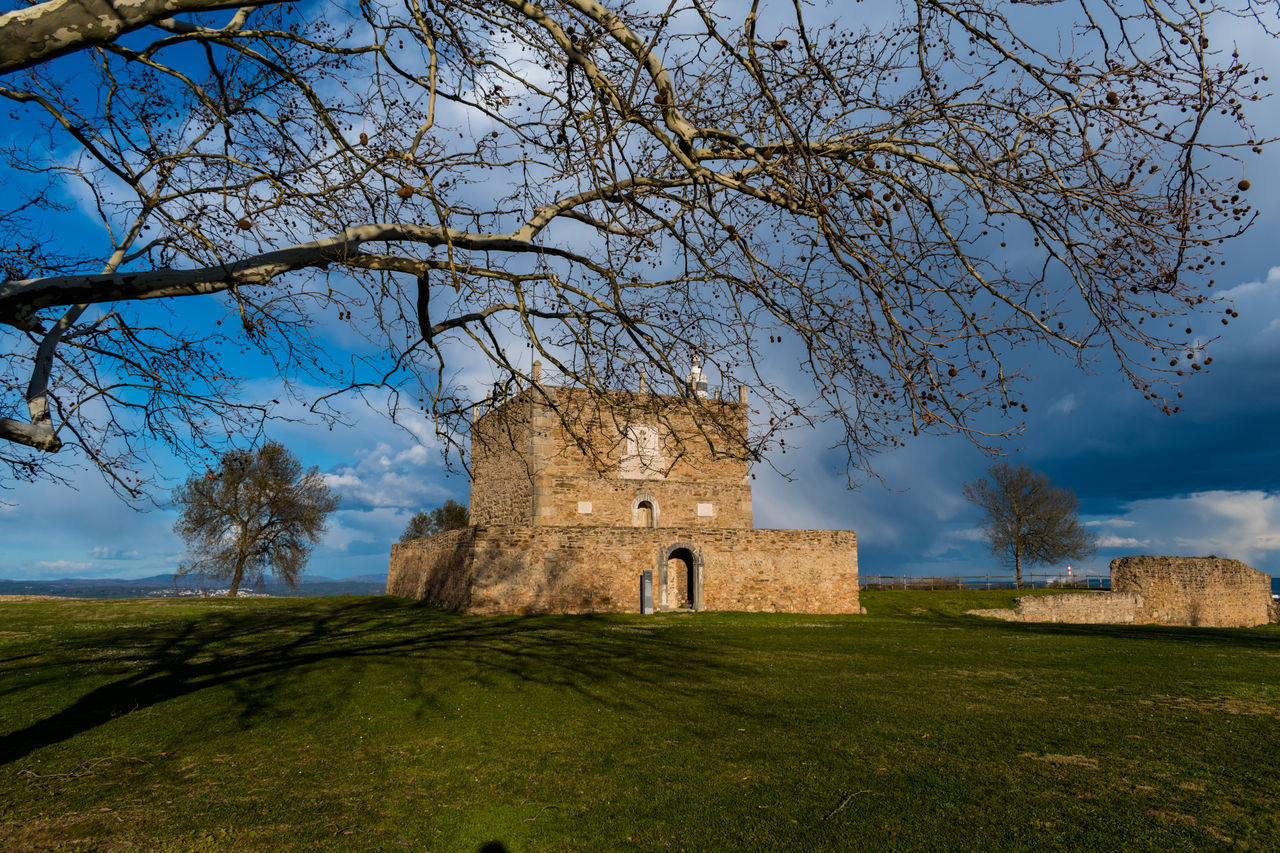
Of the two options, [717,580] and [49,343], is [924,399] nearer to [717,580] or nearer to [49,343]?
[49,343]

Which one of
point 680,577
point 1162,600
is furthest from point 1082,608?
point 680,577

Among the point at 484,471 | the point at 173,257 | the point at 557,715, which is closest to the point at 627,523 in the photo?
the point at 484,471

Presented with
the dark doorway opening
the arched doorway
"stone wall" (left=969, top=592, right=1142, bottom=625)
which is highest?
the arched doorway

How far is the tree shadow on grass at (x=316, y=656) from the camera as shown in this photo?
8852 mm

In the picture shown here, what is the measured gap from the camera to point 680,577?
81.1 feet

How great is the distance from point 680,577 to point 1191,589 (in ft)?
69.2

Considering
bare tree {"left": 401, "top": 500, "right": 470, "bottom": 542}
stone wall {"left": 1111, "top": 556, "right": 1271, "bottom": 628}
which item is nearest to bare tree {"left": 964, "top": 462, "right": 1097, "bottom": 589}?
stone wall {"left": 1111, "top": 556, "right": 1271, "bottom": 628}

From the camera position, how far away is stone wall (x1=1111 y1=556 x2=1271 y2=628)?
91.6 feet

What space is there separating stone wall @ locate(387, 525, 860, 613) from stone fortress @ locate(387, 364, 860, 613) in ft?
0.12

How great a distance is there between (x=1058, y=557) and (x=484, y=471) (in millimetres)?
37212

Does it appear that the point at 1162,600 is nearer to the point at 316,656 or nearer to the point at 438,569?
the point at 438,569

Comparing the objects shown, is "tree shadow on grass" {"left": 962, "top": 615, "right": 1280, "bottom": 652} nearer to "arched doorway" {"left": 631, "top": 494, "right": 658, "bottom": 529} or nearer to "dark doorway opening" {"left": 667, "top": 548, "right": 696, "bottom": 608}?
"dark doorway opening" {"left": 667, "top": 548, "right": 696, "bottom": 608}

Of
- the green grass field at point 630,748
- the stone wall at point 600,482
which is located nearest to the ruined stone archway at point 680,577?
the stone wall at point 600,482

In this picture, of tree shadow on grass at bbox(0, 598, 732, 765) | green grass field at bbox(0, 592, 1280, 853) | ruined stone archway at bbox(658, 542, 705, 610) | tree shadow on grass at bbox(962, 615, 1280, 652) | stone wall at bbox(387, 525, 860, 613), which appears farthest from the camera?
ruined stone archway at bbox(658, 542, 705, 610)
